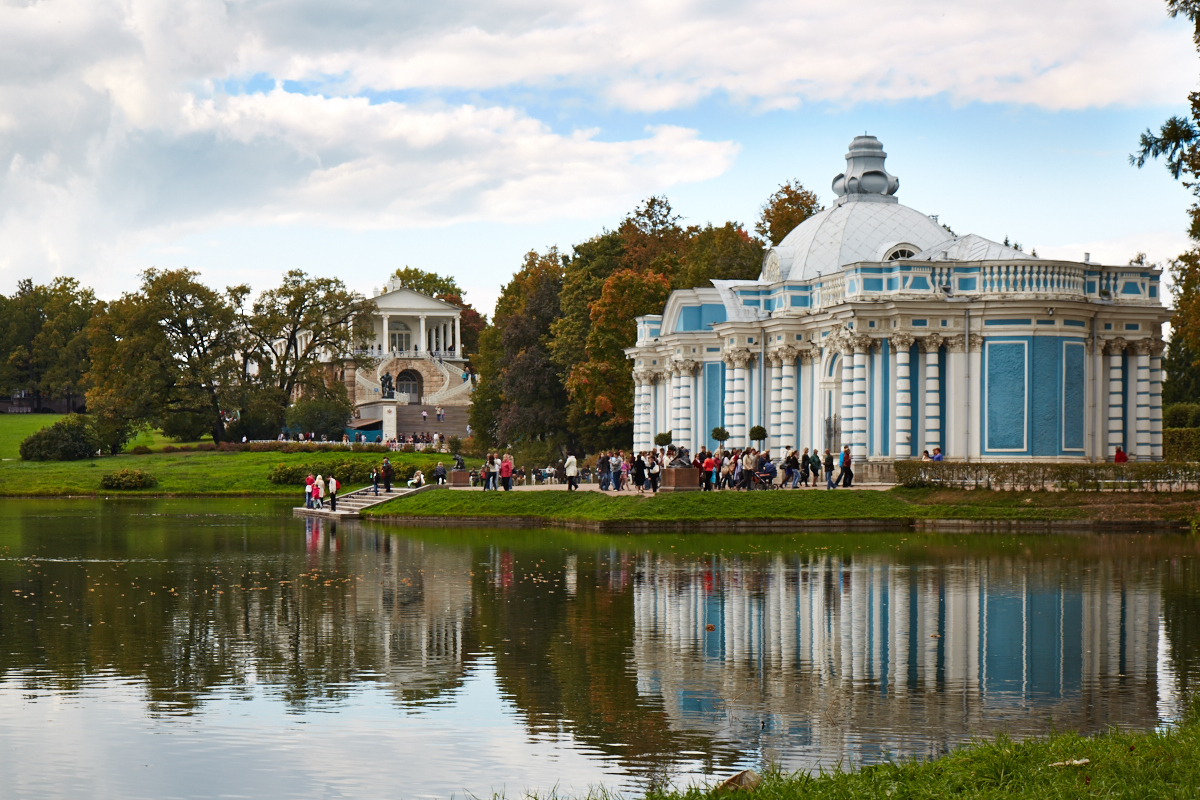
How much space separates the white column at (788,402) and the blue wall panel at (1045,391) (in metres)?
9.66

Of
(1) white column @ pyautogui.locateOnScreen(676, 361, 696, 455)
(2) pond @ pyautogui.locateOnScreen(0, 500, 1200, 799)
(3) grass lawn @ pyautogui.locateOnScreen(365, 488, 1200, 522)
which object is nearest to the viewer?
(2) pond @ pyautogui.locateOnScreen(0, 500, 1200, 799)

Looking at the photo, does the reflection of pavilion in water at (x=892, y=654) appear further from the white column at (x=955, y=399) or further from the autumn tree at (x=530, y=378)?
the autumn tree at (x=530, y=378)

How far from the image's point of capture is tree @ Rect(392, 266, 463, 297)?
136m

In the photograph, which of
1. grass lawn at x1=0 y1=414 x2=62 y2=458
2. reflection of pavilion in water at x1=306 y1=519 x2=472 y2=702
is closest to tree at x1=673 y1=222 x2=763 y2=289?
reflection of pavilion in water at x1=306 y1=519 x2=472 y2=702

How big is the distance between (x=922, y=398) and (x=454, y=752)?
37086 millimetres

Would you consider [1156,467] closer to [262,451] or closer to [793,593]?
[793,593]

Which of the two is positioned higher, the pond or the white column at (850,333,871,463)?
the white column at (850,333,871,463)

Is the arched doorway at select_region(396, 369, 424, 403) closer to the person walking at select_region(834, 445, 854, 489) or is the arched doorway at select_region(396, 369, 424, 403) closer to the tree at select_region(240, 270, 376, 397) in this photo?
the tree at select_region(240, 270, 376, 397)

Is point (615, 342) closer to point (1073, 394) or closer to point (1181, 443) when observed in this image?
point (1181, 443)

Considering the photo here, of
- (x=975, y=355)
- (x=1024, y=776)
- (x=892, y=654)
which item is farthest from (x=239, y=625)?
(x=975, y=355)

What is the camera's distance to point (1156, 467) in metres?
36.3

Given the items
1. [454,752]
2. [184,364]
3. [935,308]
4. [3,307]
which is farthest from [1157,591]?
[3,307]

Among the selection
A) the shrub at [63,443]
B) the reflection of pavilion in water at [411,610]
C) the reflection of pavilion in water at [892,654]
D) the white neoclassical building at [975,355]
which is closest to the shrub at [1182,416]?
the white neoclassical building at [975,355]

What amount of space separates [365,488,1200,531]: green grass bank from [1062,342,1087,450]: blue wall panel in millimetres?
8290
